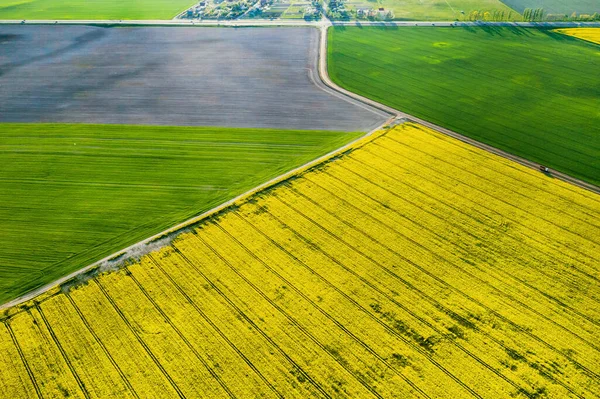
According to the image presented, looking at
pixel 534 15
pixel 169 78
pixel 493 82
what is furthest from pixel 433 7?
Result: pixel 169 78

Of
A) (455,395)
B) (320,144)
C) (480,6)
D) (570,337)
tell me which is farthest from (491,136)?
(480,6)

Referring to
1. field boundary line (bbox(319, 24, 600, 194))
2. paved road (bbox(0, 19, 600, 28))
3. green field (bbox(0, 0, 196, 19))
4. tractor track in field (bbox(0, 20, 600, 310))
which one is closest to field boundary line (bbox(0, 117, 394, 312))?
tractor track in field (bbox(0, 20, 600, 310))

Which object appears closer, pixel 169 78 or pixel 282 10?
pixel 169 78

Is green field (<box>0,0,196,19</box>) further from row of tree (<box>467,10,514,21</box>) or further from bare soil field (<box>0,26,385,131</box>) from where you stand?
row of tree (<box>467,10,514,21</box>)

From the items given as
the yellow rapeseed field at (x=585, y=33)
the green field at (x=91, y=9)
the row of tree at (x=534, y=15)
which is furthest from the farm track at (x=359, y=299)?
the green field at (x=91, y=9)

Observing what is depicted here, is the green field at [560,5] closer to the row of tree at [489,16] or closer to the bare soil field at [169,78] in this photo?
the row of tree at [489,16]

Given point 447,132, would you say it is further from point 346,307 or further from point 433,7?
point 433,7
